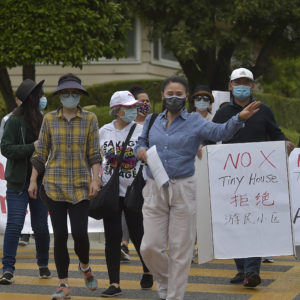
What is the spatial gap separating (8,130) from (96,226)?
4.09 metres

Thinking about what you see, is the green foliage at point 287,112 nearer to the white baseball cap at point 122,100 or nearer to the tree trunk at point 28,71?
the tree trunk at point 28,71

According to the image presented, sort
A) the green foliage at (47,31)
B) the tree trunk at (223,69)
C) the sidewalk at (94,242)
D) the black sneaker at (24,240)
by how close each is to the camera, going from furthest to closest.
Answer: the tree trunk at (223,69) → the green foliage at (47,31) → the black sneaker at (24,240) → the sidewalk at (94,242)

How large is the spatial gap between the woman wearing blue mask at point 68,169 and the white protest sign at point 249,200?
114 cm

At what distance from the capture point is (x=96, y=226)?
12555mm

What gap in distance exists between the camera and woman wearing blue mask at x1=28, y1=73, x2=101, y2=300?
751 cm

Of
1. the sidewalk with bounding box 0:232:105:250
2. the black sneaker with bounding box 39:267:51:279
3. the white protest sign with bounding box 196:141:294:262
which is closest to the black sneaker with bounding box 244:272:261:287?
the white protest sign with bounding box 196:141:294:262

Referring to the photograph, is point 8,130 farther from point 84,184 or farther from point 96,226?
point 96,226

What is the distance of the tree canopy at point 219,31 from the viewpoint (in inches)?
863

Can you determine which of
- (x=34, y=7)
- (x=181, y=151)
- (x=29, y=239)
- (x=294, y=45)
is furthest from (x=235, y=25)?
(x=181, y=151)

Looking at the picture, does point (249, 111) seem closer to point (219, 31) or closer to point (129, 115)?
point (129, 115)

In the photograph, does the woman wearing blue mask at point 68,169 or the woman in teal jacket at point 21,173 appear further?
the woman in teal jacket at point 21,173

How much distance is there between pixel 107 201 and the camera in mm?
7648

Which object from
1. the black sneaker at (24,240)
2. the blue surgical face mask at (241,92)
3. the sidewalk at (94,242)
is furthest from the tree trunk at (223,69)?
the blue surgical face mask at (241,92)

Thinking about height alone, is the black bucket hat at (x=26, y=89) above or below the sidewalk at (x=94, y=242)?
above
